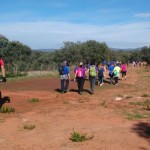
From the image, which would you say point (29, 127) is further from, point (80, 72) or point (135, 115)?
point (80, 72)

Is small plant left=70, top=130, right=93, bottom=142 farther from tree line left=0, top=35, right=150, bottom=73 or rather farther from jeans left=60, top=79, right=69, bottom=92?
tree line left=0, top=35, right=150, bottom=73

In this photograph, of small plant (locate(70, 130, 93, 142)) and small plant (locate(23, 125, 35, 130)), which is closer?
small plant (locate(70, 130, 93, 142))

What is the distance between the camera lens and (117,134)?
8867mm

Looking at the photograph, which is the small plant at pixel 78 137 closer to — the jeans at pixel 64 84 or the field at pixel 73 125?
the field at pixel 73 125

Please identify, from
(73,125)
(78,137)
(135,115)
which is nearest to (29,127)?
(73,125)

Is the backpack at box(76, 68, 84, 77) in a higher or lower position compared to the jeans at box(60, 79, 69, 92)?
higher

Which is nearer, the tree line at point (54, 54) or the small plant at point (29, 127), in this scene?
the small plant at point (29, 127)

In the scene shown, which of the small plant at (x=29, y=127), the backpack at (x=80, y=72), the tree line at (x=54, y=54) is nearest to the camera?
the small plant at (x=29, y=127)

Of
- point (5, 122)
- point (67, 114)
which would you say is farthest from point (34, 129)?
point (67, 114)

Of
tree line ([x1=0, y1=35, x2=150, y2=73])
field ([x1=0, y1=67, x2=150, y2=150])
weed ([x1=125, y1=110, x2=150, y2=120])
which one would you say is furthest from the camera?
tree line ([x1=0, y1=35, x2=150, y2=73])

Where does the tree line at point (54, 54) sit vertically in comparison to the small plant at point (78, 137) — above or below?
above

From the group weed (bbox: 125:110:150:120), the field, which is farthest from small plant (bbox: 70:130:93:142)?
weed (bbox: 125:110:150:120)

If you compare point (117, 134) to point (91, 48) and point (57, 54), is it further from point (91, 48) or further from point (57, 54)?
point (91, 48)

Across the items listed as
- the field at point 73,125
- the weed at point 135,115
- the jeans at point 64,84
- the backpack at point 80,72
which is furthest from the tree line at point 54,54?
the weed at point 135,115
